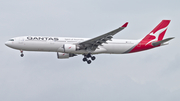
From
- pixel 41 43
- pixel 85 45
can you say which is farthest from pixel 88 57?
pixel 41 43

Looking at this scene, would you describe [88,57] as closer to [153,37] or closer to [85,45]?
[85,45]

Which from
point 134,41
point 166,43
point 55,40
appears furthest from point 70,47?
point 166,43

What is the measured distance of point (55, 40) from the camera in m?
51.2

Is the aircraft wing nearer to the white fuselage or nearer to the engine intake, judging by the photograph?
the white fuselage

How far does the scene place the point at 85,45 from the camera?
170 ft

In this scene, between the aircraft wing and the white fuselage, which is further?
the white fuselage

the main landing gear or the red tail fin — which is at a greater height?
the red tail fin

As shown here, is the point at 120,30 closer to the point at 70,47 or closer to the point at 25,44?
the point at 70,47

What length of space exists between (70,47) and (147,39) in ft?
46.3

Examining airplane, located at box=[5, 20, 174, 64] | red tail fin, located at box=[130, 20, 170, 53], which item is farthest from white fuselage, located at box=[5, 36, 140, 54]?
red tail fin, located at box=[130, 20, 170, 53]

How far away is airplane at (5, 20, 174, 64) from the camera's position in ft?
166

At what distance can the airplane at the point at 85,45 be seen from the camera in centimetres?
5066

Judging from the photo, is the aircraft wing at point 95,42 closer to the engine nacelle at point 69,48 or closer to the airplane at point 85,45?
the airplane at point 85,45

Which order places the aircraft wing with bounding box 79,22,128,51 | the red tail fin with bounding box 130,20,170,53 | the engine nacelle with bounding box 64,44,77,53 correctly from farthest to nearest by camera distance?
the red tail fin with bounding box 130,20,170,53
the engine nacelle with bounding box 64,44,77,53
the aircraft wing with bounding box 79,22,128,51
